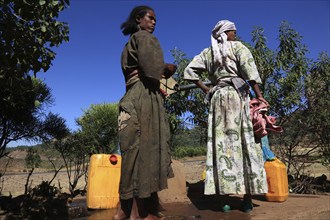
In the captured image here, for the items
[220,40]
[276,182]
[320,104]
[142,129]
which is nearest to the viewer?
[142,129]

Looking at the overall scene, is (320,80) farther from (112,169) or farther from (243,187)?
(112,169)

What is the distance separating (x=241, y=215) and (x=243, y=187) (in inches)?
12.1

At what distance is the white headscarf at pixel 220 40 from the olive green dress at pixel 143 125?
880 millimetres

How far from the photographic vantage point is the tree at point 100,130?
271 inches

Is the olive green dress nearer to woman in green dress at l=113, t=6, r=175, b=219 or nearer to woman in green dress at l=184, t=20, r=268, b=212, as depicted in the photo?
woman in green dress at l=113, t=6, r=175, b=219

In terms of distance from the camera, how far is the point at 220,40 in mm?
3670

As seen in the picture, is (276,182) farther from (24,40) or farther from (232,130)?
(24,40)

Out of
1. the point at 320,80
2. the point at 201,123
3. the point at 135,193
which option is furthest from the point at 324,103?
the point at 135,193

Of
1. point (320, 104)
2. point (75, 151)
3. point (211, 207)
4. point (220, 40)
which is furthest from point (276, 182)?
point (75, 151)

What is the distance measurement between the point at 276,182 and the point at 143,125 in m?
2.03

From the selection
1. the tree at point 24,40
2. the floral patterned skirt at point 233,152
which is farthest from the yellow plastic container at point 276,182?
the tree at point 24,40

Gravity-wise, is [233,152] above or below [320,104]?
below

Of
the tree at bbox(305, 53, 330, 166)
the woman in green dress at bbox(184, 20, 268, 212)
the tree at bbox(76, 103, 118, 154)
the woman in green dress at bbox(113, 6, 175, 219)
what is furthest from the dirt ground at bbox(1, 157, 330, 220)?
the tree at bbox(76, 103, 118, 154)

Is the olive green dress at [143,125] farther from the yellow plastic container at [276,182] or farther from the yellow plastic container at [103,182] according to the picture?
A: the yellow plastic container at [276,182]
